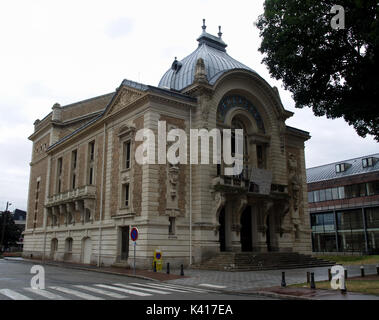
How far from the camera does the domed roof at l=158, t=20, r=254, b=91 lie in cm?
3347

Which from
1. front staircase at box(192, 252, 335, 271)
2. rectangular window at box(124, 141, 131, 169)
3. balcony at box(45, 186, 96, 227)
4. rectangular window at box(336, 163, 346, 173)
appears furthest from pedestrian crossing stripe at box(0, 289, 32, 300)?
rectangular window at box(336, 163, 346, 173)

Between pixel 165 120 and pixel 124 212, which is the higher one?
pixel 165 120

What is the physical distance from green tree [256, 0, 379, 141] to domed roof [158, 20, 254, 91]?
30.7 ft

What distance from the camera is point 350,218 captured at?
5778 cm

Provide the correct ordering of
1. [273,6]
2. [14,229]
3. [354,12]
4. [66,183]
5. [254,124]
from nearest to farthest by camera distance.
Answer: [354,12]
[273,6]
[254,124]
[66,183]
[14,229]

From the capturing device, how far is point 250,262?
2588cm

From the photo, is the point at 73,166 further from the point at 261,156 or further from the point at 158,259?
the point at 158,259

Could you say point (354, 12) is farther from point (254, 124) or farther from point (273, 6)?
point (254, 124)

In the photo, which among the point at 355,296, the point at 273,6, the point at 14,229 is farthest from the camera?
the point at 14,229

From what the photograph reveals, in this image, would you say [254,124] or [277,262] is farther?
[254,124]

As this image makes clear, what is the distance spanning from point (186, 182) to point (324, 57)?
1282 centimetres

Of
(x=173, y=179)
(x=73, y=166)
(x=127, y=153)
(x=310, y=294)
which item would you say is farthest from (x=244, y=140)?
(x=310, y=294)
